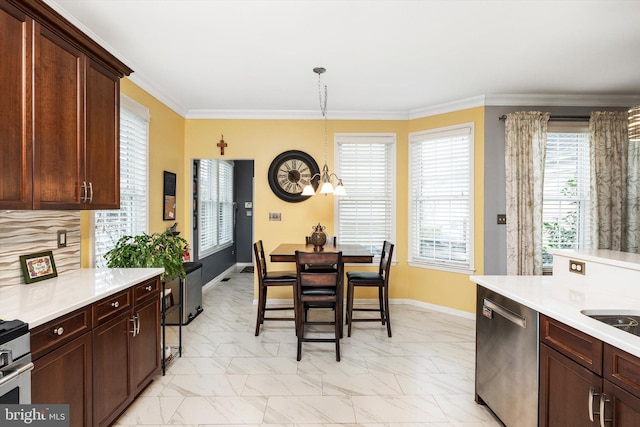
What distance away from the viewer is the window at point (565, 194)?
4125 millimetres

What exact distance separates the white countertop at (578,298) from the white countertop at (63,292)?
237cm

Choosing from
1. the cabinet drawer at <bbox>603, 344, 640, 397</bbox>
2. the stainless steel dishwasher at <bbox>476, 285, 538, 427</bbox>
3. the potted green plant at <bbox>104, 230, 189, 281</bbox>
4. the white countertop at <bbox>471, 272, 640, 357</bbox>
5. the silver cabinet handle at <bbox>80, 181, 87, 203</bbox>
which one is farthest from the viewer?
the potted green plant at <bbox>104, 230, 189, 281</bbox>

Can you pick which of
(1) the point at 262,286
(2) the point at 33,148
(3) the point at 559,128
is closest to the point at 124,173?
(2) the point at 33,148

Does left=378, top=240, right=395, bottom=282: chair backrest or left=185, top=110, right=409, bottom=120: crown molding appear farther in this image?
left=185, top=110, right=409, bottom=120: crown molding

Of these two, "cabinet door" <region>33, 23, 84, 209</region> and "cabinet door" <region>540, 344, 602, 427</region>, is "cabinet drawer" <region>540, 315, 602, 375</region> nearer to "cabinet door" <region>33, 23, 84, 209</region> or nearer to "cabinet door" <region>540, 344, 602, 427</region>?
"cabinet door" <region>540, 344, 602, 427</region>

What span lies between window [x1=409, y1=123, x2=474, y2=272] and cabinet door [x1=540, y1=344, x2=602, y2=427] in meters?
2.64

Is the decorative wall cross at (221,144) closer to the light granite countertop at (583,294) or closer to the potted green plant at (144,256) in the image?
the potted green plant at (144,256)

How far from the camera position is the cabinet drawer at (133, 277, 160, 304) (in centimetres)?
232

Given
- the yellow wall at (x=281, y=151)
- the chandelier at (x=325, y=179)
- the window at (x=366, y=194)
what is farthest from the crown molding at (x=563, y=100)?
the chandelier at (x=325, y=179)

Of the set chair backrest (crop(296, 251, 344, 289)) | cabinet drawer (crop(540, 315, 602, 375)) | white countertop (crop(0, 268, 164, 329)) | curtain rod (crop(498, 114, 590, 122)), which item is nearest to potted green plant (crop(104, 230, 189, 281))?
white countertop (crop(0, 268, 164, 329))

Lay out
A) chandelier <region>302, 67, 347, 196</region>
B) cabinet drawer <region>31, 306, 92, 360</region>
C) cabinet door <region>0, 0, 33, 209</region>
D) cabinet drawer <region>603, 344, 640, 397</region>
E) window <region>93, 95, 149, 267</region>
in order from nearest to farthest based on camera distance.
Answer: cabinet drawer <region>603, 344, 640, 397</region> < cabinet drawer <region>31, 306, 92, 360</region> < cabinet door <region>0, 0, 33, 209</region> < window <region>93, 95, 149, 267</region> < chandelier <region>302, 67, 347, 196</region>

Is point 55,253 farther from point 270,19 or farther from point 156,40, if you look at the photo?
point 270,19

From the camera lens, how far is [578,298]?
1.86 meters

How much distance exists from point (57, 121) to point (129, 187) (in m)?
1.49
